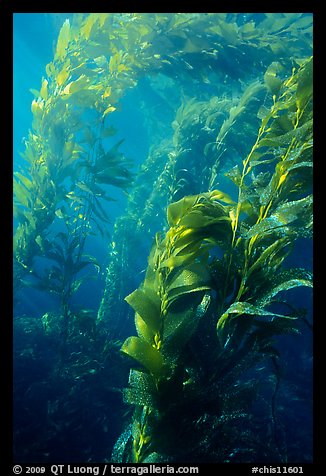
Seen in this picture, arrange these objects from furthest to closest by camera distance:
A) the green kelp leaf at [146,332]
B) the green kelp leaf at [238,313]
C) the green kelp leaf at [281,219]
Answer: the green kelp leaf at [146,332]
the green kelp leaf at [281,219]
the green kelp leaf at [238,313]

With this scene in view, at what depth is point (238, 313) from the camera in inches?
69.4

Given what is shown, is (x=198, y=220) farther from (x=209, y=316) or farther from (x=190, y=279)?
(x=209, y=316)

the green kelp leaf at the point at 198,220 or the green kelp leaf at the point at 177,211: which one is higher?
the green kelp leaf at the point at 177,211

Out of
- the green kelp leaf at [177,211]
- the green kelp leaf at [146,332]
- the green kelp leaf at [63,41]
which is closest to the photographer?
→ the green kelp leaf at [146,332]

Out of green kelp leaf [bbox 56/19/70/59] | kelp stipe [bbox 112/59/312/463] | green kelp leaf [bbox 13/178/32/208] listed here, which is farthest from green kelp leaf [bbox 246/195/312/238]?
green kelp leaf [bbox 56/19/70/59]

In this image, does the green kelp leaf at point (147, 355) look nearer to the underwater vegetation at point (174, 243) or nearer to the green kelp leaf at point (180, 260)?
the underwater vegetation at point (174, 243)

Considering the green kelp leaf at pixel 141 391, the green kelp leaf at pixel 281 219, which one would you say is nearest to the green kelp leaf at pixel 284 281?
the green kelp leaf at pixel 281 219

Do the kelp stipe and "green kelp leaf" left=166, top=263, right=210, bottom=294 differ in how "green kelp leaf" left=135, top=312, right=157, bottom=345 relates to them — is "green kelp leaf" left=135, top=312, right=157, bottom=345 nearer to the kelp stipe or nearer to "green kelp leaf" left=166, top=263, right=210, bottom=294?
the kelp stipe

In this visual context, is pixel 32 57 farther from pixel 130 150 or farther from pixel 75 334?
pixel 75 334

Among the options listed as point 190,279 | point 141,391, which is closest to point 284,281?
point 190,279

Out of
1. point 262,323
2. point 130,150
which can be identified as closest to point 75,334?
point 262,323

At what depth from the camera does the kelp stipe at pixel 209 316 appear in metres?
1.79
